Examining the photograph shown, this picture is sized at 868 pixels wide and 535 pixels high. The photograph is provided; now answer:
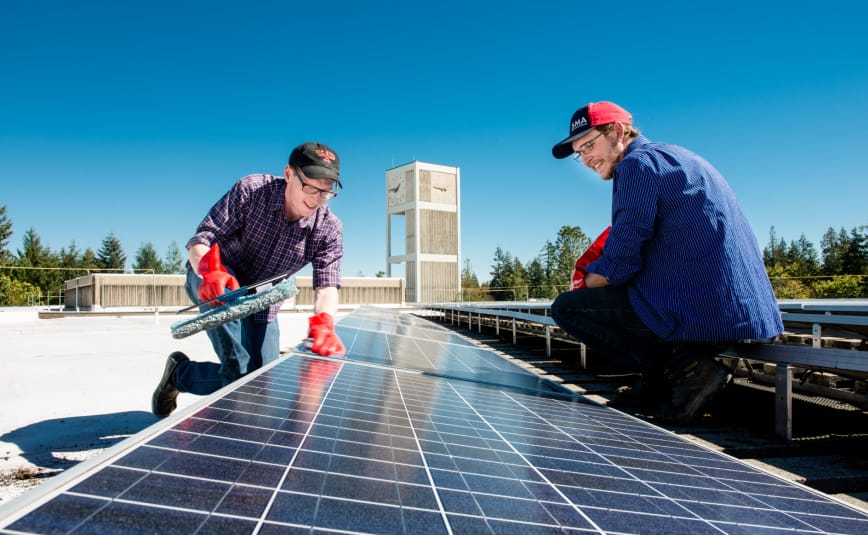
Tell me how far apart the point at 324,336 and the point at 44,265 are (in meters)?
77.2

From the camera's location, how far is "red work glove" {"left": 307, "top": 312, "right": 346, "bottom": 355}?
11.8ft

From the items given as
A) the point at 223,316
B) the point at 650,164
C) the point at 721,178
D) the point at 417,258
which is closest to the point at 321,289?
the point at 223,316

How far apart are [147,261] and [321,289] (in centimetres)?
9379

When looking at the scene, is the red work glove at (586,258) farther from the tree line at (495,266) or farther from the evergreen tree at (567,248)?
the evergreen tree at (567,248)

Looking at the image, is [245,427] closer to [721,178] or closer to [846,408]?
[721,178]

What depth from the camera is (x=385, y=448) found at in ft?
4.64

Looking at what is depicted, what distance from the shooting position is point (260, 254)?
3.77 metres

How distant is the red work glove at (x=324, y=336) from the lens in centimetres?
361

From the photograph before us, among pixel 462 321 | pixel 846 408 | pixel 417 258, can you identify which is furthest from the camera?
pixel 417 258

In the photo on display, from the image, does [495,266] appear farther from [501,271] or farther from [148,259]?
[148,259]

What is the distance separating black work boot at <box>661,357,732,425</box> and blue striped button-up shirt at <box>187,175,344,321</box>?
2611mm

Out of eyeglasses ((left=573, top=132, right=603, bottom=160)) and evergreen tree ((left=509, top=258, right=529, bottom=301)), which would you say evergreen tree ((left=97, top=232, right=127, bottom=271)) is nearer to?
evergreen tree ((left=509, top=258, right=529, bottom=301))

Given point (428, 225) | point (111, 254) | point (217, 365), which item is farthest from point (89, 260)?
point (217, 365)

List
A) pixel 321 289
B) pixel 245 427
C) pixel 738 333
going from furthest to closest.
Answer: pixel 321 289 < pixel 738 333 < pixel 245 427
